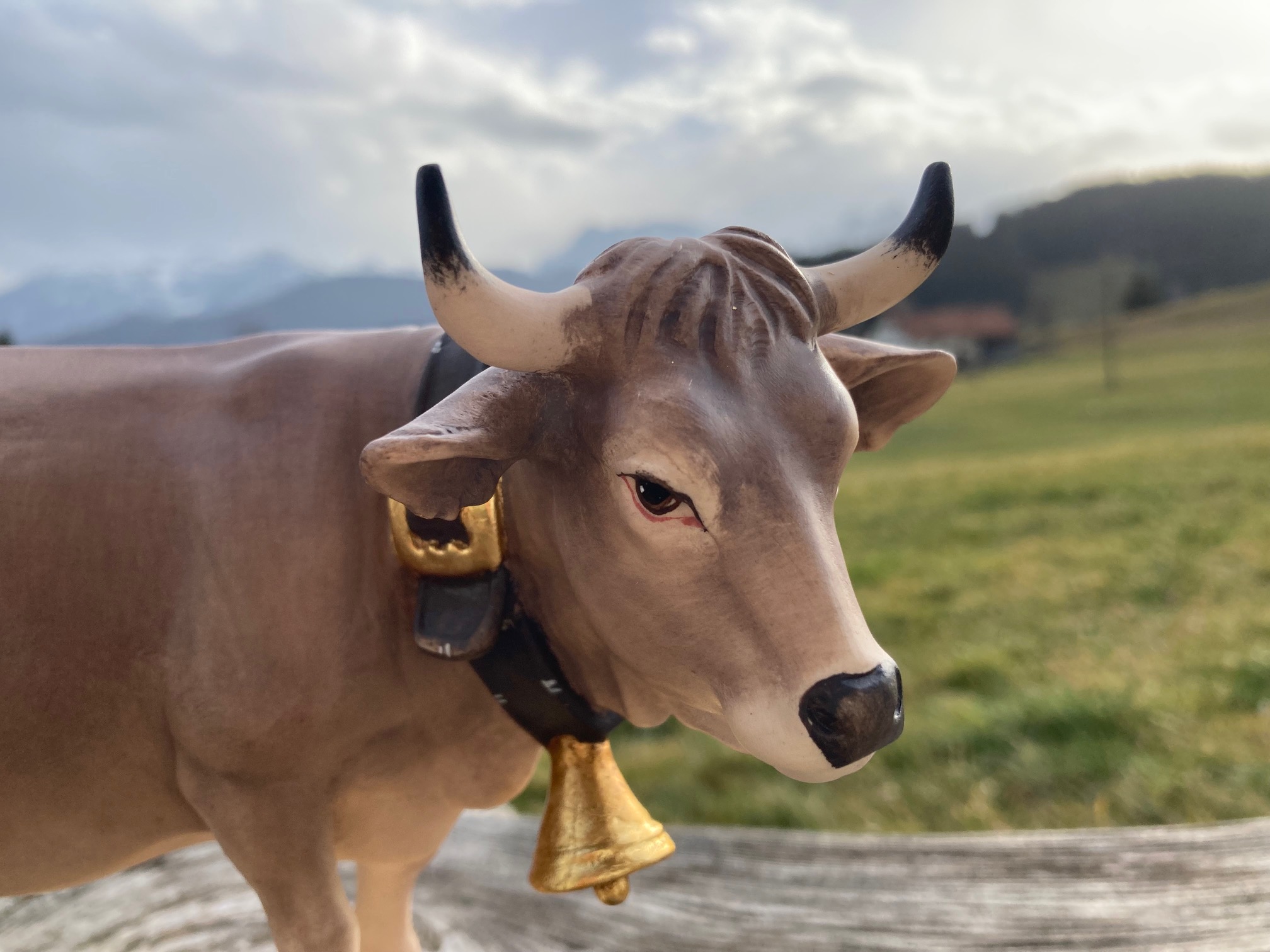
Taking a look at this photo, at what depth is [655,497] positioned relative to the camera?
3.17 feet

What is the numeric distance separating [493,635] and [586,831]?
0.38 metres

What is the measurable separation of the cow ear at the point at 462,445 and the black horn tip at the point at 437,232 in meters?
0.15

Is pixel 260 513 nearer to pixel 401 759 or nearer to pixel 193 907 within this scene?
pixel 401 759

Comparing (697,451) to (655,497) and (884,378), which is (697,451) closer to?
(655,497)

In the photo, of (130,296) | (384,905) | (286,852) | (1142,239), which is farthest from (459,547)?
(1142,239)

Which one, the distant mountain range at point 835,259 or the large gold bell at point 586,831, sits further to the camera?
the distant mountain range at point 835,259

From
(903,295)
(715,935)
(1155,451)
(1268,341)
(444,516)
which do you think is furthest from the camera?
(1268,341)

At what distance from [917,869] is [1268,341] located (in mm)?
21068

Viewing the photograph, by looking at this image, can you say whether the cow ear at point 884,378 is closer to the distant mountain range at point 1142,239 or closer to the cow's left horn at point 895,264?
the cow's left horn at point 895,264

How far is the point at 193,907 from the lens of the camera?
2.13 metres

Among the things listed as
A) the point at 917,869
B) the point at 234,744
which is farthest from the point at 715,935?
the point at 234,744

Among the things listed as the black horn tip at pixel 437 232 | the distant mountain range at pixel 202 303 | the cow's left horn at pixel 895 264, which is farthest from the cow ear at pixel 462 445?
the distant mountain range at pixel 202 303

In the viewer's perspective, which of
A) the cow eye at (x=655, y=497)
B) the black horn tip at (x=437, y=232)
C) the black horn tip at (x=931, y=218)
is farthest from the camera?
the black horn tip at (x=931, y=218)

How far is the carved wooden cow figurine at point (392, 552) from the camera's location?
36.9 inches
